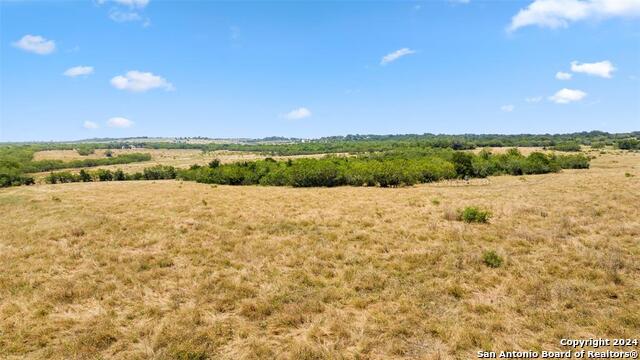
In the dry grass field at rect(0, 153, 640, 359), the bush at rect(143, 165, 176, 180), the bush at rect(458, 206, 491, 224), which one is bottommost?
the bush at rect(143, 165, 176, 180)

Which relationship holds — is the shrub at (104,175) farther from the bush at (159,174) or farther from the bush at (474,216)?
the bush at (474,216)

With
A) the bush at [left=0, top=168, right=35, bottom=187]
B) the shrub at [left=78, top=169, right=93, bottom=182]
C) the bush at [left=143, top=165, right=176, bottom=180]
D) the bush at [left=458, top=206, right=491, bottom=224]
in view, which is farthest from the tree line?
the bush at [left=458, top=206, right=491, bottom=224]

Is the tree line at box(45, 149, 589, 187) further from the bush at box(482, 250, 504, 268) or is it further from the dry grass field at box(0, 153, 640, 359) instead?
the bush at box(482, 250, 504, 268)

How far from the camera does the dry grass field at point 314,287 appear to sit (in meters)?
9.04

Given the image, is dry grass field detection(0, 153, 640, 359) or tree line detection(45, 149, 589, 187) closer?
dry grass field detection(0, 153, 640, 359)

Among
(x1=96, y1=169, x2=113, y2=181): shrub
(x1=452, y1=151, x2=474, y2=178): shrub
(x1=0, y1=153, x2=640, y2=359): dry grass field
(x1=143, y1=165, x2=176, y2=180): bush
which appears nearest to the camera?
(x1=0, y1=153, x2=640, y2=359): dry grass field

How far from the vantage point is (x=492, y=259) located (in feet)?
47.3

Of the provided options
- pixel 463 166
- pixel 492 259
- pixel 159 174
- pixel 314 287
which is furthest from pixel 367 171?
pixel 159 174

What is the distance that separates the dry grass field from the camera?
356 inches

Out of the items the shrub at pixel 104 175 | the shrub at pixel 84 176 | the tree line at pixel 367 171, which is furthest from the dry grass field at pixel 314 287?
the shrub at pixel 84 176

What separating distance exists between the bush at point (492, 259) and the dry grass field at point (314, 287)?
0.33 metres

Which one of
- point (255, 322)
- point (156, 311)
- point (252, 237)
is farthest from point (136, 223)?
point (255, 322)

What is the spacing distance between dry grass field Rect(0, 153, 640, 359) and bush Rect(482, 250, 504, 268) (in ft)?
1.08

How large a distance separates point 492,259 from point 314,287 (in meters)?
7.41
